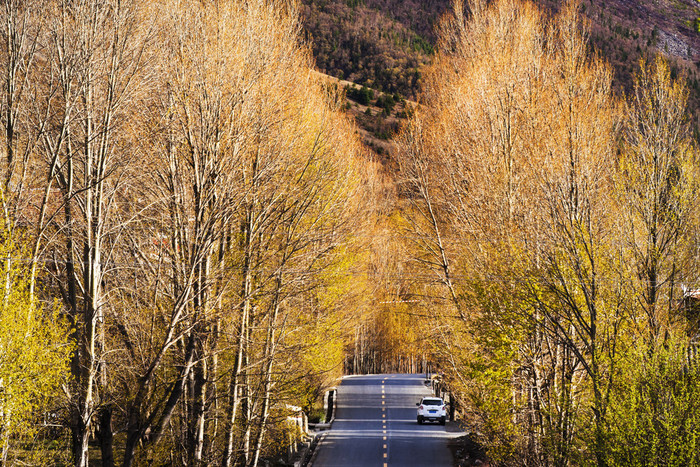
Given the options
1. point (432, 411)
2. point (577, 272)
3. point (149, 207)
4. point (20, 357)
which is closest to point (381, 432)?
point (432, 411)

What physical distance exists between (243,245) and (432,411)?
25121mm

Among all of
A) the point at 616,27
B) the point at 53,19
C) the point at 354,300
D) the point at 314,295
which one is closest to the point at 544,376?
the point at 314,295

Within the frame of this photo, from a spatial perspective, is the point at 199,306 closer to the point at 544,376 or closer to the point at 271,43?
the point at 271,43

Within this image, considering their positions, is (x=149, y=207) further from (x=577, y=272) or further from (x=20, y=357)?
(x=577, y=272)

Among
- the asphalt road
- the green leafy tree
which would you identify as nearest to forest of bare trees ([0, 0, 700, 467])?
the green leafy tree

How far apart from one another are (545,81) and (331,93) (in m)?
8.20

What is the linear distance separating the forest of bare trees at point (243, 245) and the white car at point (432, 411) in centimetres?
1892

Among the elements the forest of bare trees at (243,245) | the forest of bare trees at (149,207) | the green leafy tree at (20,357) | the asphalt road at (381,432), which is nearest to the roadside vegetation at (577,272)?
the forest of bare trees at (243,245)

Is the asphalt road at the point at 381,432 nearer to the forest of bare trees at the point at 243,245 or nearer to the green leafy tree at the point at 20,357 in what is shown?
the forest of bare trees at the point at 243,245

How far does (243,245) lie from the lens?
20.9 m

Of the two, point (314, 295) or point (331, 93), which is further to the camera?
point (331, 93)

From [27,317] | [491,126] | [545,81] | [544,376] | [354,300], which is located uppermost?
[545,81]

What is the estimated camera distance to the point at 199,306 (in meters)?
15.6

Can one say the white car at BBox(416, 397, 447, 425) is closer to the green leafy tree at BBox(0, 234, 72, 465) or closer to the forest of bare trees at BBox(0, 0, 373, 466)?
the forest of bare trees at BBox(0, 0, 373, 466)
